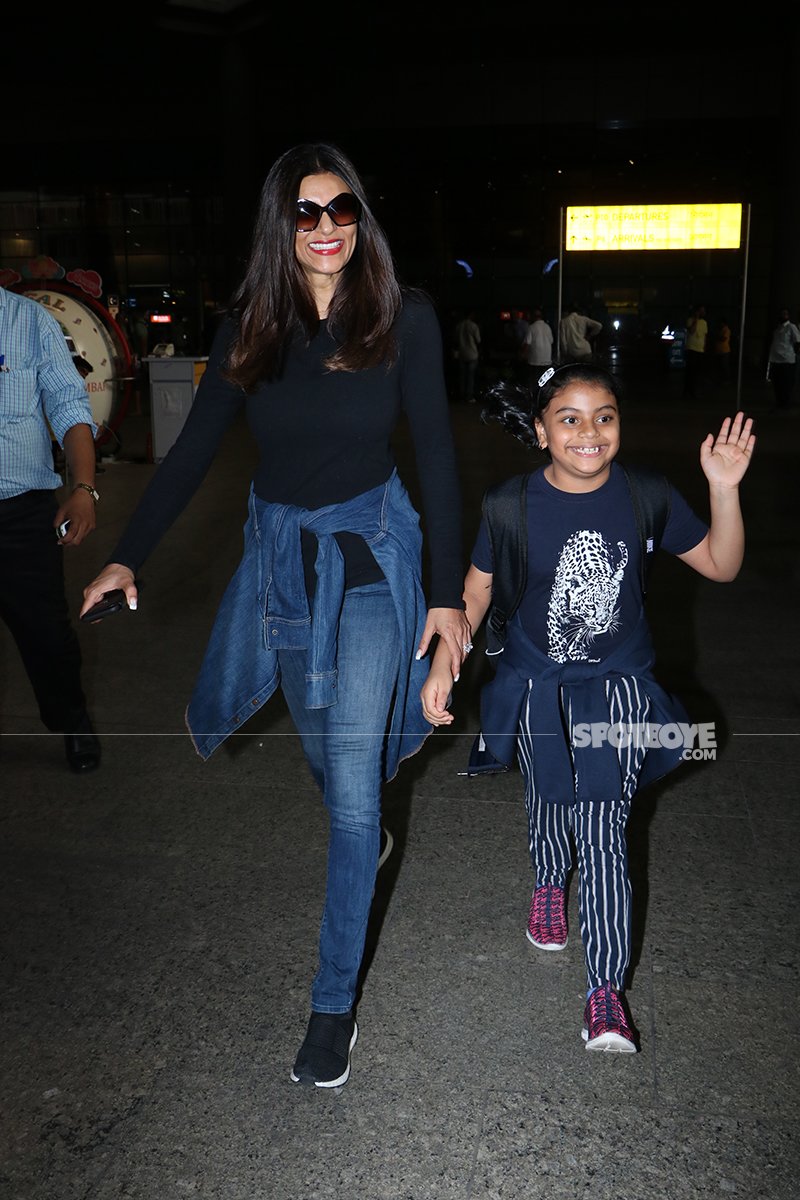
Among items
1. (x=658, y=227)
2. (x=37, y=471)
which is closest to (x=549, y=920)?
(x=37, y=471)

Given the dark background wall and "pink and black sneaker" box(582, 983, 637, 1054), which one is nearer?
"pink and black sneaker" box(582, 983, 637, 1054)

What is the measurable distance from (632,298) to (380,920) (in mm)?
32773

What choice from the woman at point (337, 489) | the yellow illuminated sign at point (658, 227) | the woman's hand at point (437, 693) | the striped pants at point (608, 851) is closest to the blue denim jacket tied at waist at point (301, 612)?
the woman at point (337, 489)

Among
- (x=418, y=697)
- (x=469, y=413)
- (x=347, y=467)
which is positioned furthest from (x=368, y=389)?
(x=469, y=413)

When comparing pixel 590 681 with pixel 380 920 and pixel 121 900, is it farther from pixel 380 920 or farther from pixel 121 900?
pixel 121 900

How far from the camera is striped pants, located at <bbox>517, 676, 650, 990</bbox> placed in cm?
277

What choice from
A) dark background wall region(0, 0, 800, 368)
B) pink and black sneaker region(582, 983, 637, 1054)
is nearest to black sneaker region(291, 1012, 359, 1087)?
pink and black sneaker region(582, 983, 637, 1054)

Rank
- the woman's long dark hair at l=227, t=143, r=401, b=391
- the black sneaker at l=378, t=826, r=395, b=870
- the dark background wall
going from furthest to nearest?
the dark background wall
the black sneaker at l=378, t=826, r=395, b=870
the woman's long dark hair at l=227, t=143, r=401, b=391

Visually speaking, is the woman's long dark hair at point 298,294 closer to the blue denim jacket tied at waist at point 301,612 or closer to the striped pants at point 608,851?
the blue denim jacket tied at waist at point 301,612

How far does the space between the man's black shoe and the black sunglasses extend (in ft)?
8.84

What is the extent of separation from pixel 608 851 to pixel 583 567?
0.70m

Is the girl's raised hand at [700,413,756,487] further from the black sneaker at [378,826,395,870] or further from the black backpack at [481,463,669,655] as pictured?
the black sneaker at [378,826,395,870]

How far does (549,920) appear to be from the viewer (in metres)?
3.24

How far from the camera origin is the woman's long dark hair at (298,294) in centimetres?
256
